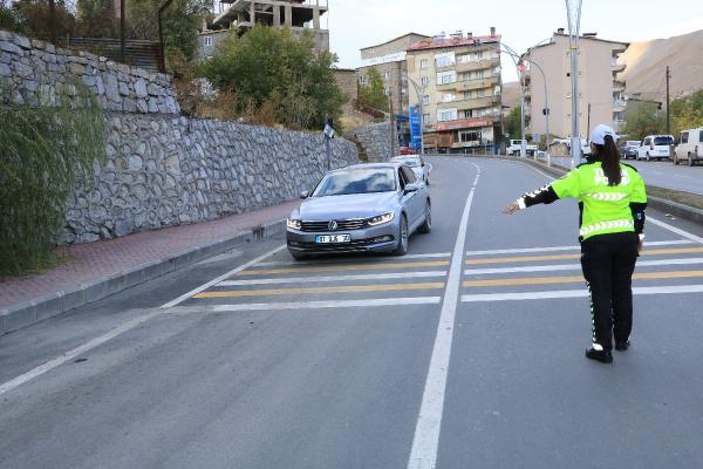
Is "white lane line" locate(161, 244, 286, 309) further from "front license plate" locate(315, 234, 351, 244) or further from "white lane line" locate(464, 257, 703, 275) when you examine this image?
"white lane line" locate(464, 257, 703, 275)

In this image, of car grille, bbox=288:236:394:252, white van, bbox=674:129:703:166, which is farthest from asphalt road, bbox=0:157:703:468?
white van, bbox=674:129:703:166

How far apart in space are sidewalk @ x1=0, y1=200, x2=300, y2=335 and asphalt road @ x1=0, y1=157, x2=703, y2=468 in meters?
0.28

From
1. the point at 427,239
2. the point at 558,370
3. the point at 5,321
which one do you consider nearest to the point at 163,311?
the point at 5,321

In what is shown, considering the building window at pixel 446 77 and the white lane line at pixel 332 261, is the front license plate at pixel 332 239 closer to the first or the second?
the white lane line at pixel 332 261

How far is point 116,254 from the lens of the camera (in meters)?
12.2

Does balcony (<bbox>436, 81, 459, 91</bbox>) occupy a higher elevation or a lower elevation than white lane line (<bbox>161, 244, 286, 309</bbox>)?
higher

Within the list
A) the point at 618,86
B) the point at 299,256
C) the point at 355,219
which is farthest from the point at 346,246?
the point at 618,86

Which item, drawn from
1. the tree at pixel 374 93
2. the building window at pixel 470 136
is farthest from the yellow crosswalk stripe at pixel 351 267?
the building window at pixel 470 136

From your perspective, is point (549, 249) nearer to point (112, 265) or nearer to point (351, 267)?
point (351, 267)

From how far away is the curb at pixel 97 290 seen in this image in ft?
26.1

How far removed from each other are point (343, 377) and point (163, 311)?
373cm

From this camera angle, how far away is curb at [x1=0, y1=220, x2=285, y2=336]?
313 inches

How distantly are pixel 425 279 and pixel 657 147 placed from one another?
50.6 metres

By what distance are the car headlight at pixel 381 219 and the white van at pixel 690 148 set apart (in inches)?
1387
